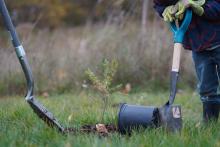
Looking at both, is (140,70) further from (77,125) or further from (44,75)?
(77,125)

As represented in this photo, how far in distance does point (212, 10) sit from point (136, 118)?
39.3 inches

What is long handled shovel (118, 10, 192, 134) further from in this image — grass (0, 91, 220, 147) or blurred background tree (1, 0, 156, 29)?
blurred background tree (1, 0, 156, 29)

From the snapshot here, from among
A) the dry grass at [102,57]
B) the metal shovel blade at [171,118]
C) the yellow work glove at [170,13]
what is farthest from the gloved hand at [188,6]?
the dry grass at [102,57]

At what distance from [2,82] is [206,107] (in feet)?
11.0

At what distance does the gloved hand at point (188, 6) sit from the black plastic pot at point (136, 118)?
710 mm

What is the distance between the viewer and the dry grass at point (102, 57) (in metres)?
7.34

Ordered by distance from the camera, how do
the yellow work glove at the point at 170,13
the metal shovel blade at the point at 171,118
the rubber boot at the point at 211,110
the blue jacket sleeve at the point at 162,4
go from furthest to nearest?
1. the rubber boot at the point at 211,110
2. the blue jacket sleeve at the point at 162,4
3. the yellow work glove at the point at 170,13
4. the metal shovel blade at the point at 171,118

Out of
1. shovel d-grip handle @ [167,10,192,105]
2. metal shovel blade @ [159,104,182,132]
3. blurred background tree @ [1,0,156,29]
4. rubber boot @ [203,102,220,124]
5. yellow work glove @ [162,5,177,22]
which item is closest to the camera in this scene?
metal shovel blade @ [159,104,182,132]

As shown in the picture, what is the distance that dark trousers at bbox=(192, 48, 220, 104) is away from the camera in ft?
13.4

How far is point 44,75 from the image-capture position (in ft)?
24.3

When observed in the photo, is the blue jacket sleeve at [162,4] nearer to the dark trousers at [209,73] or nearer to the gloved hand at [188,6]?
the gloved hand at [188,6]

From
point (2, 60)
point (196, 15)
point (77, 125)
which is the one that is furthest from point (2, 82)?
point (196, 15)

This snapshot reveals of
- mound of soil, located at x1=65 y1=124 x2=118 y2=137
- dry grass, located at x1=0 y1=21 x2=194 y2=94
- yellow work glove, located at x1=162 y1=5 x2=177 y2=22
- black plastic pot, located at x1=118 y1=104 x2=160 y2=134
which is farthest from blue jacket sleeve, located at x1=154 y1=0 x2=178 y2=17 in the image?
dry grass, located at x1=0 y1=21 x2=194 y2=94

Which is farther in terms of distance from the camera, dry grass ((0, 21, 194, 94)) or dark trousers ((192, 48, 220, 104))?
dry grass ((0, 21, 194, 94))
